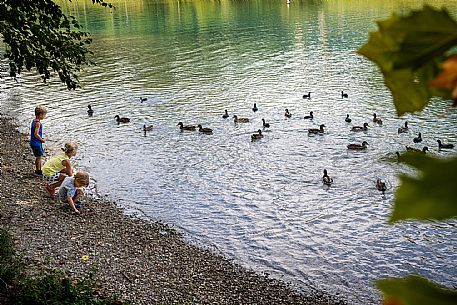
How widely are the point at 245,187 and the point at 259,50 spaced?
31168 mm

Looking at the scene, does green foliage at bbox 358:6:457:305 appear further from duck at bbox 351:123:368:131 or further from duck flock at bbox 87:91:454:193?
duck at bbox 351:123:368:131

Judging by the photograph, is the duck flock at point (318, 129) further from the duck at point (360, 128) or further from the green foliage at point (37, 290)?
the green foliage at point (37, 290)

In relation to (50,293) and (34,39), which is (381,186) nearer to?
(50,293)

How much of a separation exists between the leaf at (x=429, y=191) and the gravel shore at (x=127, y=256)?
1107 centimetres

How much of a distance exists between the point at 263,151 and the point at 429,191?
2271 cm

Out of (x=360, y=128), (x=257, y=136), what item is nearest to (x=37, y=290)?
(x=257, y=136)

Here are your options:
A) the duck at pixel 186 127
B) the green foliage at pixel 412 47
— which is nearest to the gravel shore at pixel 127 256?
the duck at pixel 186 127

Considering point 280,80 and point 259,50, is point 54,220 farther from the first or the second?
point 259,50

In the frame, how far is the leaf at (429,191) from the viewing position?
1.30 ft

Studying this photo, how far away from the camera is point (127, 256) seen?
554 inches

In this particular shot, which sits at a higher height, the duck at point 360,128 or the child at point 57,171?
the child at point 57,171

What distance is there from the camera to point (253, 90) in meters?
34.1

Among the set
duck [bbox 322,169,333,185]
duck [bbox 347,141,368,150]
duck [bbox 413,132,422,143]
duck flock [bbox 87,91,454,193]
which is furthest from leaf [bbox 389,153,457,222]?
duck [bbox 413,132,422,143]

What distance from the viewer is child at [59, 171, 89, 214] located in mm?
15566
